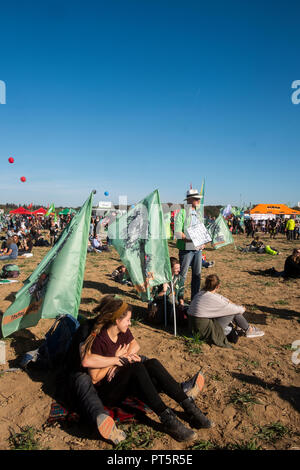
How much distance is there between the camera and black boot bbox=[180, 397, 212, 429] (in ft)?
9.40

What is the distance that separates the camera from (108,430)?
2629 millimetres

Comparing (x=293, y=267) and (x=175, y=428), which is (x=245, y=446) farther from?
(x=293, y=267)

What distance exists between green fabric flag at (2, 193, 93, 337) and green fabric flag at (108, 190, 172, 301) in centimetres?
108

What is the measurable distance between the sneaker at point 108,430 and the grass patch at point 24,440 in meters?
0.58

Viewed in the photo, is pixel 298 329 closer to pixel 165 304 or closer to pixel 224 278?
pixel 165 304

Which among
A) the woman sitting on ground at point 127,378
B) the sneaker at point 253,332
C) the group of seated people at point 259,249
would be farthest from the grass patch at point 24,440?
the group of seated people at point 259,249

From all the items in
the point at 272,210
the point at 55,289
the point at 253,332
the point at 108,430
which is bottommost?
the point at 253,332

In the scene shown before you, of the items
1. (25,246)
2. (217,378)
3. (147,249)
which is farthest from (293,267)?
(25,246)

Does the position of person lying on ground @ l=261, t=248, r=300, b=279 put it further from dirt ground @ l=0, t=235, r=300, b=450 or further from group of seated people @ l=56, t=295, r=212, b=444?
group of seated people @ l=56, t=295, r=212, b=444

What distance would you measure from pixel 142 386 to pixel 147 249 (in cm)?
267

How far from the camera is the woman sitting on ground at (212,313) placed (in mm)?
4695

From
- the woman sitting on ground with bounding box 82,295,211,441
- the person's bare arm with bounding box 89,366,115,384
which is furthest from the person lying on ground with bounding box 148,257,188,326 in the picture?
the person's bare arm with bounding box 89,366,115,384

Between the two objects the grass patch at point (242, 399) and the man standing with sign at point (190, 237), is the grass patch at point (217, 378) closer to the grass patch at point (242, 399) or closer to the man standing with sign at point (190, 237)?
the grass patch at point (242, 399)

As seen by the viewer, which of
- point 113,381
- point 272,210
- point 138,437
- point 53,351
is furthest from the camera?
point 272,210
